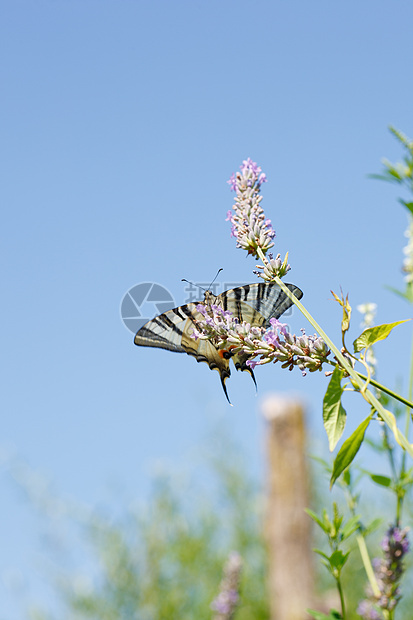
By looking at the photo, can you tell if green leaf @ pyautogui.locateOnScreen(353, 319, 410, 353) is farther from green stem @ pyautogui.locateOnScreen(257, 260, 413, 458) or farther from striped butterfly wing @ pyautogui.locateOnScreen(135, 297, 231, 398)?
striped butterfly wing @ pyautogui.locateOnScreen(135, 297, 231, 398)

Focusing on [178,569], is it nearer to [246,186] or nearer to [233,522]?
[233,522]

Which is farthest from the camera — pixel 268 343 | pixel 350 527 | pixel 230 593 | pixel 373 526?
pixel 230 593

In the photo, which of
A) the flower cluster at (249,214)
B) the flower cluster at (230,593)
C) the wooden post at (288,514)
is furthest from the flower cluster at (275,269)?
the wooden post at (288,514)

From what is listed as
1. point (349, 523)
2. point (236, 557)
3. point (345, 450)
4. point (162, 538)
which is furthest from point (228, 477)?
point (345, 450)

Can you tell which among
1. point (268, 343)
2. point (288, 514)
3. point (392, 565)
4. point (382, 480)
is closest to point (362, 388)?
point (268, 343)

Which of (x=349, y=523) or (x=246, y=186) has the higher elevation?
(x=246, y=186)

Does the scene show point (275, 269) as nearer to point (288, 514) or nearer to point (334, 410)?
point (334, 410)

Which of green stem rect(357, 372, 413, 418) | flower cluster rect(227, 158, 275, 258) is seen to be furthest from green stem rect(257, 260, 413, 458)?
flower cluster rect(227, 158, 275, 258)

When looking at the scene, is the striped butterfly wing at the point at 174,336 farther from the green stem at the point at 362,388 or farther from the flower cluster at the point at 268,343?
the green stem at the point at 362,388
